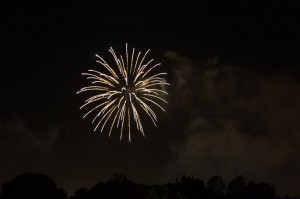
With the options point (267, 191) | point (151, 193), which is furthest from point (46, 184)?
point (267, 191)

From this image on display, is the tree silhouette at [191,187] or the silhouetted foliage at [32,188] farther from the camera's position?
the tree silhouette at [191,187]

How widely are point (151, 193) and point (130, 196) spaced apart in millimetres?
21657

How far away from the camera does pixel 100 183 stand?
96.6 m

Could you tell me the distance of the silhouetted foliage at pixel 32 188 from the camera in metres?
92.2

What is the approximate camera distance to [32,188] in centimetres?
9506

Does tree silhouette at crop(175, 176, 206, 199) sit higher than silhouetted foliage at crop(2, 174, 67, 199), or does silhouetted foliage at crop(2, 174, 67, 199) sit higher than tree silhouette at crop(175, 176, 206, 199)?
tree silhouette at crop(175, 176, 206, 199)

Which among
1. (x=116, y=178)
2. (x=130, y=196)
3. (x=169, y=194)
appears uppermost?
(x=116, y=178)

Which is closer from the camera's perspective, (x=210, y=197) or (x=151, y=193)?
(x=151, y=193)

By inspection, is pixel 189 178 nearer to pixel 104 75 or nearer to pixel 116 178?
pixel 116 178

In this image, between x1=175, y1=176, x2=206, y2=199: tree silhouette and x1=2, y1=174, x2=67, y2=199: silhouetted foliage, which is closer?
x1=2, y1=174, x2=67, y2=199: silhouetted foliage

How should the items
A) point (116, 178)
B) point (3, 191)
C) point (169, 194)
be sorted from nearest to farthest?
point (169, 194), point (3, 191), point (116, 178)

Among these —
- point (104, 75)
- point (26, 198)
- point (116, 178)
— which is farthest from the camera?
point (116, 178)

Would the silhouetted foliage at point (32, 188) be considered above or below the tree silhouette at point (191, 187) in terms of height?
below

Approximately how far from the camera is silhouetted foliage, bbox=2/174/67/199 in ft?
303
